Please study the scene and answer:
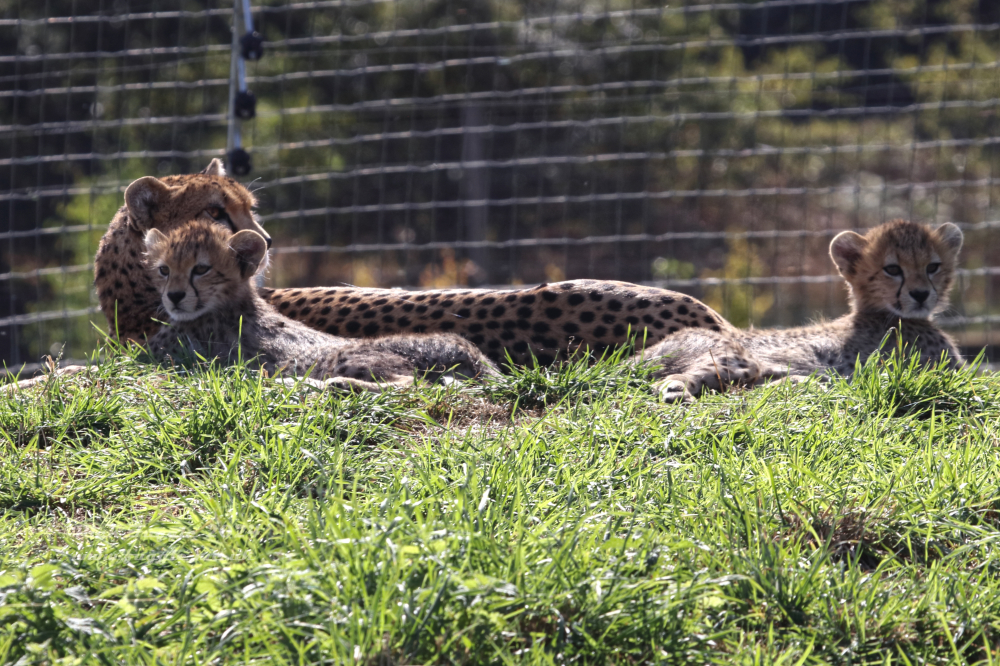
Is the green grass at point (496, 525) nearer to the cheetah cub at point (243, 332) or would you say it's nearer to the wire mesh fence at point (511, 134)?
the cheetah cub at point (243, 332)

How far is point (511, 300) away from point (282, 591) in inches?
102

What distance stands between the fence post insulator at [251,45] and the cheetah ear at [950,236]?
153 inches

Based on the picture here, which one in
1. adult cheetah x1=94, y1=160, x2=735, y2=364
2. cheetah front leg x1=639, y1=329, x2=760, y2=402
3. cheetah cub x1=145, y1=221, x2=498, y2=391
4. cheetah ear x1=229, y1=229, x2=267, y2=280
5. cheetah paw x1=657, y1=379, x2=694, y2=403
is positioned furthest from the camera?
adult cheetah x1=94, y1=160, x2=735, y2=364

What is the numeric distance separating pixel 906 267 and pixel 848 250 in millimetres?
298

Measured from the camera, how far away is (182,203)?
4691mm

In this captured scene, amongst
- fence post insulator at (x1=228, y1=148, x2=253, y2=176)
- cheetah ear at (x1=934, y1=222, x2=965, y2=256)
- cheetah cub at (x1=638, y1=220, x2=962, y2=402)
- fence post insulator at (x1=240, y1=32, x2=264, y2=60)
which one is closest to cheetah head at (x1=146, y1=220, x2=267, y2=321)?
cheetah cub at (x1=638, y1=220, x2=962, y2=402)

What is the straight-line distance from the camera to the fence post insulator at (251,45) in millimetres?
6152

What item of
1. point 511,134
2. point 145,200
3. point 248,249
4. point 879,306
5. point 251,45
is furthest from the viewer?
point 511,134

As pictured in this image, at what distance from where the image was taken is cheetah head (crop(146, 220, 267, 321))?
3.98m

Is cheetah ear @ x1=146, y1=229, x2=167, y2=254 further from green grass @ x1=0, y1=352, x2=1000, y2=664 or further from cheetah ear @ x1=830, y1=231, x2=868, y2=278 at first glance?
cheetah ear @ x1=830, y1=231, x2=868, y2=278

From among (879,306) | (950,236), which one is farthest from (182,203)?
(950,236)

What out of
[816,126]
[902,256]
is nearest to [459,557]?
[902,256]

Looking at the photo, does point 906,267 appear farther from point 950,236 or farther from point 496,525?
point 496,525

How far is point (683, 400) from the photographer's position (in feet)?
11.6
